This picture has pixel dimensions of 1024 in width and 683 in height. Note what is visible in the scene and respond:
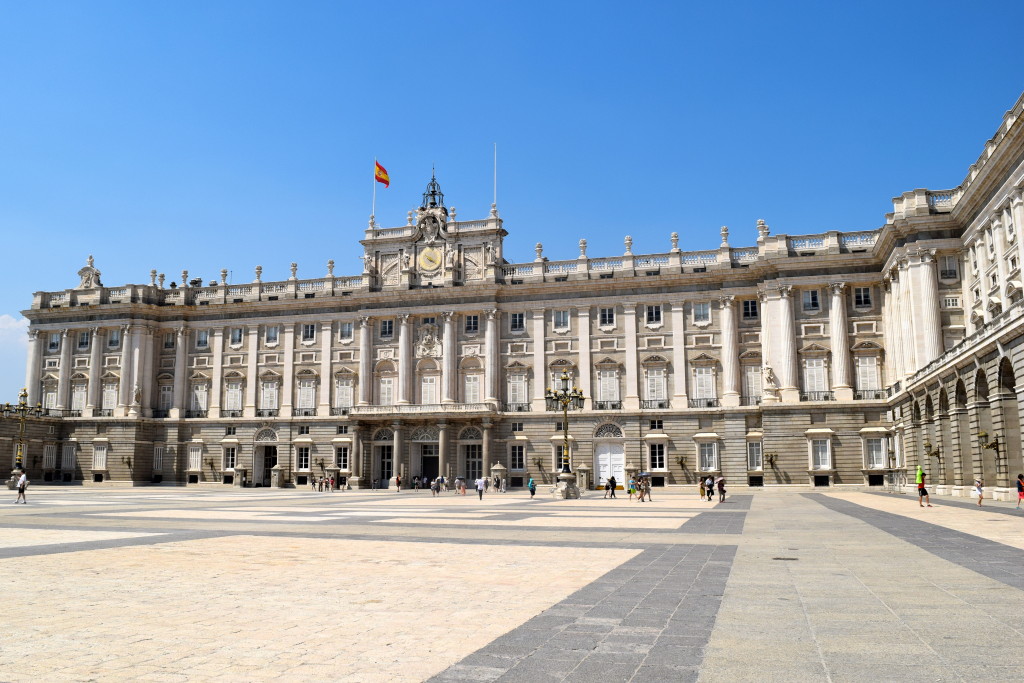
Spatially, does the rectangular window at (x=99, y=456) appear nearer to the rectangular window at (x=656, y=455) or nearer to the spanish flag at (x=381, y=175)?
the spanish flag at (x=381, y=175)

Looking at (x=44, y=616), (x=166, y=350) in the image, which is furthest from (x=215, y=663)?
(x=166, y=350)

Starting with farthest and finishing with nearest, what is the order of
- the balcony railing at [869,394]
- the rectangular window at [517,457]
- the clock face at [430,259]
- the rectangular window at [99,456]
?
the rectangular window at [99,456]
the clock face at [430,259]
the rectangular window at [517,457]
the balcony railing at [869,394]

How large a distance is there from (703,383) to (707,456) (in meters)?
5.35

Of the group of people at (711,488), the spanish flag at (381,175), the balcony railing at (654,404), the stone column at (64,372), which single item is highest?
the spanish flag at (381,175)

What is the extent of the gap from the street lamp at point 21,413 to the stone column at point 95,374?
3.88m

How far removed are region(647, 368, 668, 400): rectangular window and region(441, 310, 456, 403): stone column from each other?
1514 centimetres

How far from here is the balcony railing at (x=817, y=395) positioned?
56.8m

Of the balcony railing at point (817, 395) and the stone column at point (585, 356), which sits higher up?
the stone column at point (585, 356)

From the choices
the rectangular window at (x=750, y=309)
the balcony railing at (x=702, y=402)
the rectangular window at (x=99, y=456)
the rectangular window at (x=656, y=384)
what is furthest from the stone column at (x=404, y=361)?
the rectangular window at (x=99, y=456)

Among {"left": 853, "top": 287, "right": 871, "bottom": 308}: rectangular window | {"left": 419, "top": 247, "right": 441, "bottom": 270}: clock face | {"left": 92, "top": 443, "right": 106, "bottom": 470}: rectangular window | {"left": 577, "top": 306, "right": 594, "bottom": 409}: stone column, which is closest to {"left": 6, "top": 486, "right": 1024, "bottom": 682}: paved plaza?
{"left": 853, "top": 287, "right": 871, "bottom": 308}: rectangular window

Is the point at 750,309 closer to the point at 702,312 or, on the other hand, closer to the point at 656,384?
the point at 702,312

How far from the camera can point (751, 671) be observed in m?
6.81

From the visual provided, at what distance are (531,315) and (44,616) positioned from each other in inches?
2211

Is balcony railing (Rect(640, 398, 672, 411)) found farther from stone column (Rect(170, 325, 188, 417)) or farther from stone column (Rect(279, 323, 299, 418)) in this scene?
stone column (Rect(170, 325, 188, 417))
